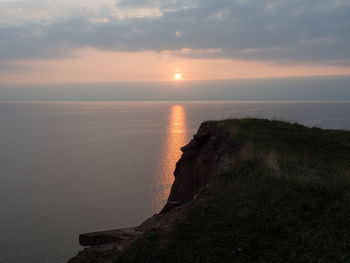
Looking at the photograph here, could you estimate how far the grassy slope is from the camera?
26.6 feet

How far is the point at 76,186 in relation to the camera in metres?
55.4

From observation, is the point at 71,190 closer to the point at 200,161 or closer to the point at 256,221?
the point at 200,161

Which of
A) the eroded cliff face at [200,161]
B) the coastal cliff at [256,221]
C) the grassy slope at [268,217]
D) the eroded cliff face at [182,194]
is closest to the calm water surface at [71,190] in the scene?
the eroded cliff face at [200,161]

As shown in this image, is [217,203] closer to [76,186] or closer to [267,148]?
[267,148]

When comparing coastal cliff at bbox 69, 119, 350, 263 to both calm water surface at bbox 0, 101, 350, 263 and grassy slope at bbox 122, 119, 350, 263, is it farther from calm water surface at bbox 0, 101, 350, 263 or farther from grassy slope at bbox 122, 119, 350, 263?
calm water surface at bbox 0, 101, 350, 263

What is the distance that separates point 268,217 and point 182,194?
13305 mm

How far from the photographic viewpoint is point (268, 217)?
9547 mm

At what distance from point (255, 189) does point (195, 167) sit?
36.5ft

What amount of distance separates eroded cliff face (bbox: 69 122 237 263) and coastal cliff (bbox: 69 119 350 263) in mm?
60

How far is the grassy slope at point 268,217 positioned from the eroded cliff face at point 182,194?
0.79 meters

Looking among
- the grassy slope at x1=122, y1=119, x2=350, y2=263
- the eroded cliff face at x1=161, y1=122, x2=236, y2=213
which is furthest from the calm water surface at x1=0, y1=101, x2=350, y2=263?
the grassy slope at x1=122, y1=119, x2=350, y2=263

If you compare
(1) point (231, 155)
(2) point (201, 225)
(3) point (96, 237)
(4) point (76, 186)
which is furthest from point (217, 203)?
(4) point (76, 186)

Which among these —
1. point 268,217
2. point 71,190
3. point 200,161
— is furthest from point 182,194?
point 71,190

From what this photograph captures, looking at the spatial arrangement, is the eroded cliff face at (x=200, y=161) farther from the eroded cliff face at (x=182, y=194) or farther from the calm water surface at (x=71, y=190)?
the calm water surface at (x=71, y=190)
